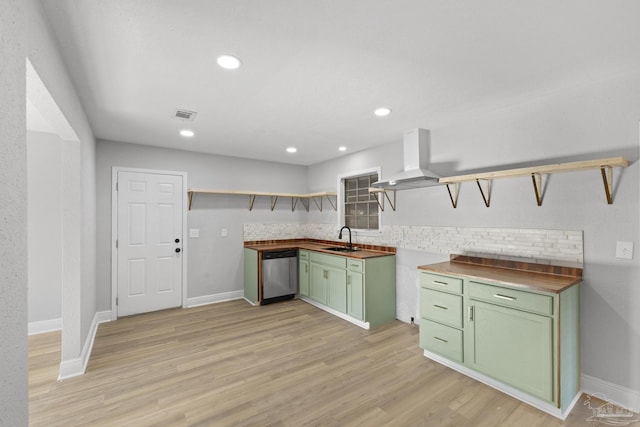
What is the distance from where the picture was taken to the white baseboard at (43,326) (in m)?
3.55

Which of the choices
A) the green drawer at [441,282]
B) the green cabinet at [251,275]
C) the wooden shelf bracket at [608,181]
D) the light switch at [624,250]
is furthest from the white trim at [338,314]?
the wooden shelf bracket at [608,181]

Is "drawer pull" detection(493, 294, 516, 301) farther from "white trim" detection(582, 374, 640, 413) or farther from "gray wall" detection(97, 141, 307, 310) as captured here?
"gray wall" detection(97, 141, 307, 310)

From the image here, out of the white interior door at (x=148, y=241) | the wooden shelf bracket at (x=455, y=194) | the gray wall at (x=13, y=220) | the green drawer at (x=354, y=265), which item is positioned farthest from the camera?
the white interior door at (x=148, y=241)

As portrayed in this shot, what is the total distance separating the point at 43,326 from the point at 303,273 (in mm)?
3309

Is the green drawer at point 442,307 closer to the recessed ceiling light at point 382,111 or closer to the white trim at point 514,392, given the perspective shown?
the white trim at point 514,392

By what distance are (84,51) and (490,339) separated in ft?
11.5

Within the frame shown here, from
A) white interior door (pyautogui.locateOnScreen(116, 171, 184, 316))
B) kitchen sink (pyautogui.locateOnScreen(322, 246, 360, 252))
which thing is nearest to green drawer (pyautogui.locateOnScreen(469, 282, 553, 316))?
kitchen sink (pyautogui.locateOnScreen(322, 246, 360, 252))

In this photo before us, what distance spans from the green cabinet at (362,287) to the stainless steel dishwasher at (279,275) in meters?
0.73

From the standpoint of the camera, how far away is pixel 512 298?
2.23 meters

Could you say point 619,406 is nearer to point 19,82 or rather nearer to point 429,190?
point 429,190

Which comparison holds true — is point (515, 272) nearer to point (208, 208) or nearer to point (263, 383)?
point (263, 383)

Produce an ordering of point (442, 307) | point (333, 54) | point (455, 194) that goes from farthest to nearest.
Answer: point (455, 194)
point (442, 307)
point (333, 54)

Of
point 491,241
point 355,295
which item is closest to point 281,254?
point 355,295

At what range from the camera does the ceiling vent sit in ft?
9.52
